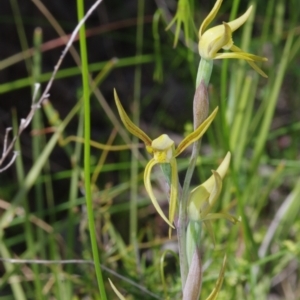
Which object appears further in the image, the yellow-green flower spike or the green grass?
the green grass

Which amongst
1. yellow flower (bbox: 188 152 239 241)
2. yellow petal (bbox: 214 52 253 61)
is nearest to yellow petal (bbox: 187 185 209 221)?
yellow flower (bbox: 188 152 239 241)

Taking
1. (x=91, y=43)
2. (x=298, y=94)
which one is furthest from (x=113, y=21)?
(x=298, y=94)

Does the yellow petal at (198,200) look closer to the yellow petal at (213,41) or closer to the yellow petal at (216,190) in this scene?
the yellow petal at (216,190)

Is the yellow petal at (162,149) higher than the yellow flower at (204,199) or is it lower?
higher

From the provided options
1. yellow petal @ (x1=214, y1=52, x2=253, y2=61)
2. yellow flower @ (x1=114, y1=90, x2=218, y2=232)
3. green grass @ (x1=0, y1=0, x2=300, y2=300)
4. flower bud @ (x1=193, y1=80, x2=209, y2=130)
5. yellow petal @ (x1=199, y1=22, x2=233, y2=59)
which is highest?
yellow petal @ (x1=199, y1=22, x2=233, y2=59)

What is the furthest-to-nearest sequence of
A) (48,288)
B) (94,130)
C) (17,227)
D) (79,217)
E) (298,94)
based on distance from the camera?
(94,130)
(298,94)
(17,227)
(79,217)
(48,288)

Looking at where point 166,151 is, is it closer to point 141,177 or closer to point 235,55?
point 235,55

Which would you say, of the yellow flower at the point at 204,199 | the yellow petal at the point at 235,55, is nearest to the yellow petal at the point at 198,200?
the yellow flower at the point at 204,199

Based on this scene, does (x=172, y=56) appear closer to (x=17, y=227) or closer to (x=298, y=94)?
(x=298, y=94)

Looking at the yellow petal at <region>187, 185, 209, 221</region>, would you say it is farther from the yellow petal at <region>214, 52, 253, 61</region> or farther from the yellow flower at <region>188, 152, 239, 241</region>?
the yellow petal at <region>214, 52, 253, 61</region>
